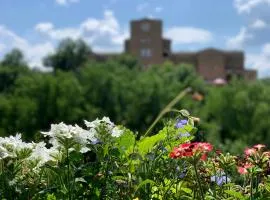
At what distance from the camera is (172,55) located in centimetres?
8600

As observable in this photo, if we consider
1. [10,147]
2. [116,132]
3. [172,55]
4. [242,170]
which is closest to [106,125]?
[116,132]

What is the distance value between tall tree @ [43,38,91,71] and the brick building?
1024 cm

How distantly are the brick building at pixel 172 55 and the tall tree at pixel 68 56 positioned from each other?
10.2 metres

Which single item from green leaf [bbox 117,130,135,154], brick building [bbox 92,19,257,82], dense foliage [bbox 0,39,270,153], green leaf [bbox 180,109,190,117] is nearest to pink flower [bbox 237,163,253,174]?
green leaf [bbox 180,109,190,117]

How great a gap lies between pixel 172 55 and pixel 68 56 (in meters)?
17.7

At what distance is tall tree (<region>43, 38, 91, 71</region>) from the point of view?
72875 millimetres

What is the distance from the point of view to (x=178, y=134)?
8.38 ft

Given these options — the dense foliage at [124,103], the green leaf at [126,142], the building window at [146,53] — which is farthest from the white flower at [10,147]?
the building window at [146,53]

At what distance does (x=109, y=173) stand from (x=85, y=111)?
42.6 metres

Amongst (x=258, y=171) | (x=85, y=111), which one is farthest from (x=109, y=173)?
(x=85, y=111)

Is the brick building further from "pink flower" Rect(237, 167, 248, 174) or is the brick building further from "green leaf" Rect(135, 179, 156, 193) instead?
"green leaf" Rect(135, 179, 156, 193)

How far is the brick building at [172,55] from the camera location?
82.5 metres

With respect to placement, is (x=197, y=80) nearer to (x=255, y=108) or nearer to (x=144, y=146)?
(x=255, y=108)

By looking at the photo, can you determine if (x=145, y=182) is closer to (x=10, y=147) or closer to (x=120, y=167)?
(x=120, y=167)
